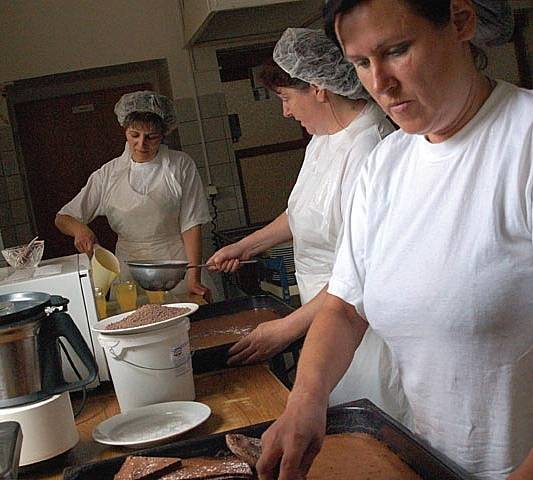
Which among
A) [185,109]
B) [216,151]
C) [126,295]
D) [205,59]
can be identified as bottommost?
[126,295]

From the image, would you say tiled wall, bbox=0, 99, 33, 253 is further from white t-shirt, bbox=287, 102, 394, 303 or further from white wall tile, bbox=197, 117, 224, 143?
white t-shirt, bbox=287, 102, 394, 303

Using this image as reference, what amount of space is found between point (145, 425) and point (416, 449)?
57cm

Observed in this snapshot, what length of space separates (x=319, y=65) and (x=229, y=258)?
683 millimetres

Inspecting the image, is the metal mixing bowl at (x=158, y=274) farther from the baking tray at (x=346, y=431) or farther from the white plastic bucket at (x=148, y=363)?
the baking tray at (x=346, y=431)

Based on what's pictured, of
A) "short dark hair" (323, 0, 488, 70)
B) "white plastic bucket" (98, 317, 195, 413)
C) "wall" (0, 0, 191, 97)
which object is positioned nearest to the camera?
"short dark hair" (323, 0, 488, 70)

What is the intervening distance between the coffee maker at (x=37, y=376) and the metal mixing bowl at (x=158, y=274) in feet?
2.95

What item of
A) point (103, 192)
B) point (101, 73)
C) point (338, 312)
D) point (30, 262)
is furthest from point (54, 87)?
point (338, 312)

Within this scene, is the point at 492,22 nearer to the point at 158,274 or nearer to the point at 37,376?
the point at 37,376

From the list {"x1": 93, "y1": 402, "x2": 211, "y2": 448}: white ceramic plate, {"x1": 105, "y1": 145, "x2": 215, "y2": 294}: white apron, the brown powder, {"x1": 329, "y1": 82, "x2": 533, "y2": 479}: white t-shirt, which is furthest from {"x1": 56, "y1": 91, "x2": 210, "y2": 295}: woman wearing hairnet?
{"x1": 329, "y1": 82, "x2": 533, "y2": 479}: white t-shirt

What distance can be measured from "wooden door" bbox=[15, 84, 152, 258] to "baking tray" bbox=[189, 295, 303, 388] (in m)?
2.59

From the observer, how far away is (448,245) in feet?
3.51

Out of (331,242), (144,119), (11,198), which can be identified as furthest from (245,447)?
(11,198)

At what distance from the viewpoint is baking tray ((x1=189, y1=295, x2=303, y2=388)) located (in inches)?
70.5

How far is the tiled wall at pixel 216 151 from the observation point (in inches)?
181
